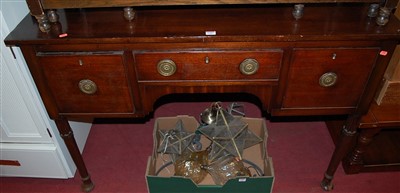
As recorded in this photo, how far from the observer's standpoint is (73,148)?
1.43 meters

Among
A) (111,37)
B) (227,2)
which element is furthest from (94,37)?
(227,2)

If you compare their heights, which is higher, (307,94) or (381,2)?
(381,2)

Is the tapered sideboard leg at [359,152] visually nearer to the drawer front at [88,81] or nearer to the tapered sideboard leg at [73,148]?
the drawer front at [88,81]

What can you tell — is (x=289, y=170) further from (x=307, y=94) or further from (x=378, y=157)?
(x=307, y=94)

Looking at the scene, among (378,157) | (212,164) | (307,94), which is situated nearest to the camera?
(307,94)

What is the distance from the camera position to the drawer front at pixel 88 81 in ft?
3.61

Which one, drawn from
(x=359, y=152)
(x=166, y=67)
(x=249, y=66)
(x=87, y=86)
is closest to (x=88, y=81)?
(x=87, y=86)

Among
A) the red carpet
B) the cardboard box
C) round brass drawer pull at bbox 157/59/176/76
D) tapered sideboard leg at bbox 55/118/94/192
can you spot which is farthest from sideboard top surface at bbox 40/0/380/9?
the red carpet

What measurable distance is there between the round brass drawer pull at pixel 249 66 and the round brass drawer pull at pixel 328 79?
0.74 feet

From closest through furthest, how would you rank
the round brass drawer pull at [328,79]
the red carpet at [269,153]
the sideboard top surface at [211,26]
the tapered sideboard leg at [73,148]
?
1. the sideboard top surface at [211,26]
2. the round brass drawer pull at [328,79]
3. the tapered sideboard leg at [73,148]
4. the red carpet at [269,153]

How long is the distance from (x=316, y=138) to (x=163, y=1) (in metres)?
1.23

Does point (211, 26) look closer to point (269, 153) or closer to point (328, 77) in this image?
point (328, 77)

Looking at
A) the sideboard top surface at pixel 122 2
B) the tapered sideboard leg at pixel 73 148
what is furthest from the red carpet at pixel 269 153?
the sideboard top surface at pixel 122 2

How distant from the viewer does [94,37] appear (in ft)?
3.43
